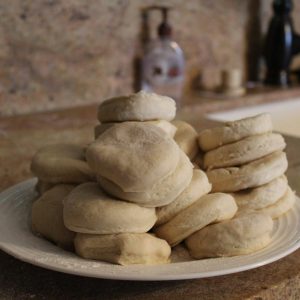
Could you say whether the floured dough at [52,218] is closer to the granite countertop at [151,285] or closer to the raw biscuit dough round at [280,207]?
the granite countertop at [151,285]

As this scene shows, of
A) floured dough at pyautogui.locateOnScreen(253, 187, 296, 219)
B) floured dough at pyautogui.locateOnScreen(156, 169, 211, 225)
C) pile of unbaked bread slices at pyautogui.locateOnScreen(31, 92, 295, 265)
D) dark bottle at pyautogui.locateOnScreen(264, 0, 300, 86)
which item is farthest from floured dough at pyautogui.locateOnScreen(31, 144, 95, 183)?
dark bottle at pyautogui.locateOnScreen(264, 0, 300, 86)

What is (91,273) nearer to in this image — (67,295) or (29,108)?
(67,295)

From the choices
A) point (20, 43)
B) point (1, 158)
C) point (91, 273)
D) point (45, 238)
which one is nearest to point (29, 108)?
Answer: point (20, 43)

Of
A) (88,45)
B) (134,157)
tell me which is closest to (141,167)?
(134,157)

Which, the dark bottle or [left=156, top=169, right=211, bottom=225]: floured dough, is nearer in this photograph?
[left=156, top=169, right=211, bottom=225]: floured dough

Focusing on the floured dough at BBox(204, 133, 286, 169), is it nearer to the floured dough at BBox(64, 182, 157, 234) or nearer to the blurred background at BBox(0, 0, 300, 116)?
the floured dough at BBox(64, 182, 157, 234)

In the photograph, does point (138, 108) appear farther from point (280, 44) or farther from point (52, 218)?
point (280, 44)
